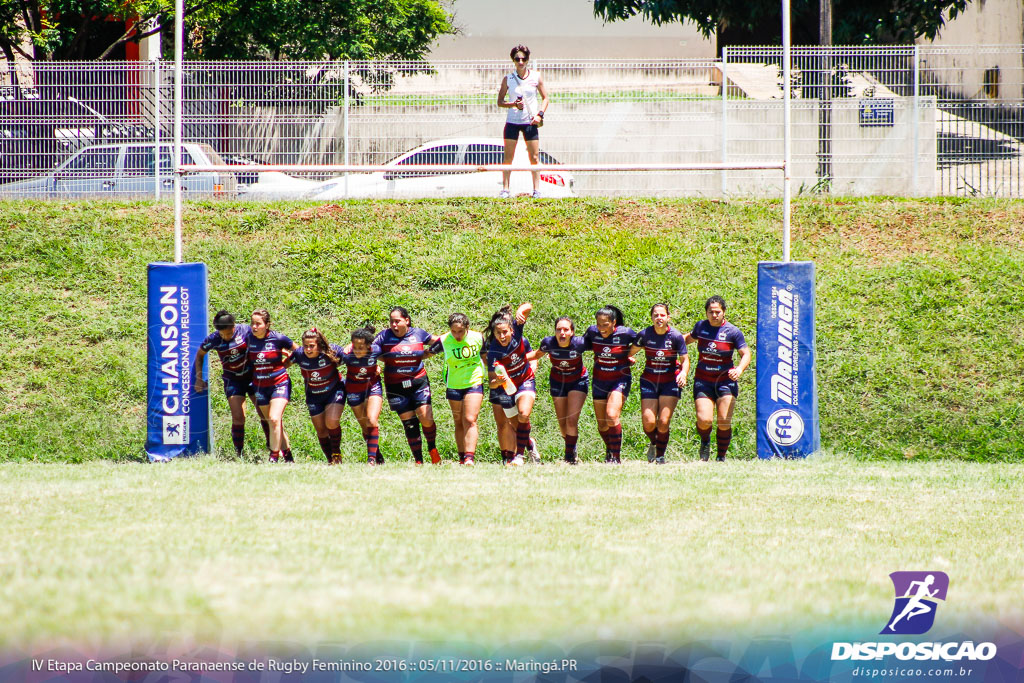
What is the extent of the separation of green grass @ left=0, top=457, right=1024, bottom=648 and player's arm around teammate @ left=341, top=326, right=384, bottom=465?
137cm

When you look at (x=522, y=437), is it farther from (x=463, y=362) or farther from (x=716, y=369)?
(x=716, y=369)

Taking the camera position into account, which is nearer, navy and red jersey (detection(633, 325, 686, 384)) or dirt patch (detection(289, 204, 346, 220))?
navy and red jersey (detection(633, 325, 686, 384))

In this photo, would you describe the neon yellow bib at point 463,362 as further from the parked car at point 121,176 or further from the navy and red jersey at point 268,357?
the parked car at point 121,176

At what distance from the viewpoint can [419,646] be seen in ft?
15.2

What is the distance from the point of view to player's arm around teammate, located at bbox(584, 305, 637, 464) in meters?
10.4

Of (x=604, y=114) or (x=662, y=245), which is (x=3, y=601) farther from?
(x=604, y=114)

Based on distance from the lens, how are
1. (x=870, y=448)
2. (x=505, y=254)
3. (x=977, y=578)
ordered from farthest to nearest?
1. (x=505, y=254)
2. (x=870, y=448)
3. (x=977, y=578)

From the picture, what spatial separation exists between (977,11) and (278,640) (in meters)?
28.4

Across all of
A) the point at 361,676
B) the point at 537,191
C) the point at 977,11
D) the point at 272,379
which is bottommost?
the point at 361,676

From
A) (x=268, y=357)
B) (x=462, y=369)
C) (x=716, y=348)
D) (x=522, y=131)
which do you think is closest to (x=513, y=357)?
(x=462, y=369)

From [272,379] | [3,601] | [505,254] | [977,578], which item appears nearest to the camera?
[3,601]

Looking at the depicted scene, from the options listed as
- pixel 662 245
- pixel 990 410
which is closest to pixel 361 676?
pixel 990 410

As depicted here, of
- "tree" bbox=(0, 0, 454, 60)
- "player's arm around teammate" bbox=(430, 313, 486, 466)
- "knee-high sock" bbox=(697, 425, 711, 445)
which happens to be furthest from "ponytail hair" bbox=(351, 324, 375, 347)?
"tree" bbox=(0, 0, 454, 60)

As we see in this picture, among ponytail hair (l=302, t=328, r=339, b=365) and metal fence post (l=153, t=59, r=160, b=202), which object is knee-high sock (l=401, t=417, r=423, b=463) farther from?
metal fence post (l=153, t=59, r=160, b=202)
